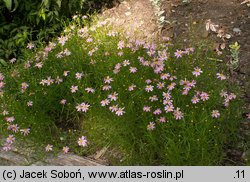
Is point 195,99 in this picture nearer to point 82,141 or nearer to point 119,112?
point 119,112

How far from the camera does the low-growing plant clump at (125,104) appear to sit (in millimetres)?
3289

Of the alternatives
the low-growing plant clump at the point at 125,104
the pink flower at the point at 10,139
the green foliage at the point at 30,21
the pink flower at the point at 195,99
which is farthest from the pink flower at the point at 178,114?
the green foliage at the point at 30,21

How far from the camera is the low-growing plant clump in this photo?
129 inches

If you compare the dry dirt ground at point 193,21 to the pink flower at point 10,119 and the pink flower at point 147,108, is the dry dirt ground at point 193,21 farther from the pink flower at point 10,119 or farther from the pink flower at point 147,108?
the pink flower at point 10,119

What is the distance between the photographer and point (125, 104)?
352 centimetres

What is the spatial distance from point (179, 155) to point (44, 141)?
1272mm

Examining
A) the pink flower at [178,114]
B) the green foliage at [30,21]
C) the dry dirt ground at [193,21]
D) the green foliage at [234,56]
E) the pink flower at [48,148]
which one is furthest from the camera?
the green foliage at [30,21]

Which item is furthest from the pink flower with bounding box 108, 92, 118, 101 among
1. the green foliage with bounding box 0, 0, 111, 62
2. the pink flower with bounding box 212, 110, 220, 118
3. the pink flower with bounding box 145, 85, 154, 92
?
the green foliage with bounding box 0, 0, 111, 62

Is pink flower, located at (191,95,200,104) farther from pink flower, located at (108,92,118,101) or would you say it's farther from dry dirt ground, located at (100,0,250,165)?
dry dirt ground, located at (100,0,250,165)

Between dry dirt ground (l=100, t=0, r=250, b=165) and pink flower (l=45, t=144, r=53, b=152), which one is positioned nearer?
pink flower (l=45, t=144, r=53, b=152)

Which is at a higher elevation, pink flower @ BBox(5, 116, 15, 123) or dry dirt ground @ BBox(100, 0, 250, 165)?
dry dirt ground @ BBox(100, 0, 250, 165)

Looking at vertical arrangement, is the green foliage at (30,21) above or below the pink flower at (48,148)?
above

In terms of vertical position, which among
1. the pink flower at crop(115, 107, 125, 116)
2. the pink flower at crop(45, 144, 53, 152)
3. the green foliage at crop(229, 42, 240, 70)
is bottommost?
the pink flower at crop(45, 144, 53, 152)
